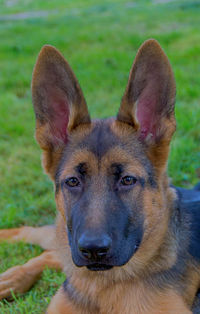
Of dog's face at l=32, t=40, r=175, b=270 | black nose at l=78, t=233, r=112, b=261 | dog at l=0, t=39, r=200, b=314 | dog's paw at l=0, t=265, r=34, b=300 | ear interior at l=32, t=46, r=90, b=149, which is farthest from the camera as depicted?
dog's paw at l=0, t=265, r=34, b=300

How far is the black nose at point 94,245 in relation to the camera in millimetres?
2898

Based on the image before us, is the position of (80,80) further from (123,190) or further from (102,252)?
(102,252)

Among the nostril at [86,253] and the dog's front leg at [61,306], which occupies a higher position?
the nostril at [86,253]

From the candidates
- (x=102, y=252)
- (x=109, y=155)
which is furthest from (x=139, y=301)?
(x=109, y=155)

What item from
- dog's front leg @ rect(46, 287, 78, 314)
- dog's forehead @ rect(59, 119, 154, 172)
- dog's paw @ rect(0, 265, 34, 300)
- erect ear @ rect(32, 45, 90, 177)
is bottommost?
dog's paw @ rect(0, 265, 34, 300)

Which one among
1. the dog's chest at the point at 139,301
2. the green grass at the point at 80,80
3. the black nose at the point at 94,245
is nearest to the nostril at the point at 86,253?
the black nose at the point at 94,245

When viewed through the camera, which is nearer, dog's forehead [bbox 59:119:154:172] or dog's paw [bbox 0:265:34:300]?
dog's forehead [bbox 59:119:154:172]

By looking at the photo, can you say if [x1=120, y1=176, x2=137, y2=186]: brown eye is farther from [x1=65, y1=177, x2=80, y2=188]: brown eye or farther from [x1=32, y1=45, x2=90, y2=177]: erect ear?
[x1=32, y1=45, x2=90, y2=177]: erect ear

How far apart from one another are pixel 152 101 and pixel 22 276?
6.96ft

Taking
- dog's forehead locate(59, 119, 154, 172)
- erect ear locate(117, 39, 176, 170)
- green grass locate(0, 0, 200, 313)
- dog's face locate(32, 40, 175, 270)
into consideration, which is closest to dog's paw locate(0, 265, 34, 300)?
green grass locate(0, 0, 200, 313)

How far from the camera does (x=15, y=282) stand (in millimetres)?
4426

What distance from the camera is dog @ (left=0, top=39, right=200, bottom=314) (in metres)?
3.27

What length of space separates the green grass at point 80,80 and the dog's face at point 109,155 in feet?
4.35

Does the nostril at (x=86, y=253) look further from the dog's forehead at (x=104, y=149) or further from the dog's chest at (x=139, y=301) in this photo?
the dog's chest at (x=139, y=301)
